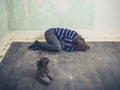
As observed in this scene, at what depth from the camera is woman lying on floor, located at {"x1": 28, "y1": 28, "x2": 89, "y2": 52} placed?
3.64 m

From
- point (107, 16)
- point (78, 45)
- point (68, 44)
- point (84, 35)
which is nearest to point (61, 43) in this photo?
point (68, 44)

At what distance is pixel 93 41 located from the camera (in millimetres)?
4145

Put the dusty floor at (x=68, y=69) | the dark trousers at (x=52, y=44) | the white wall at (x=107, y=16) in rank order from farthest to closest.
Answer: the white wall at (x=107, y=16) → the dark trousers at (x=52, y=44) → the dusty floor at (x=68, y=69)

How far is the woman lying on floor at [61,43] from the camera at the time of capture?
3639 millimetres

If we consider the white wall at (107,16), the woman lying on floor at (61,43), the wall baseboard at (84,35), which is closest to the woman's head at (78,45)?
the woman lying on floor at (61,43)

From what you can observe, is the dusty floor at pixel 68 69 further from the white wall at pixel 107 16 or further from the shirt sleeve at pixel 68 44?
the white wall at pixel 107 16

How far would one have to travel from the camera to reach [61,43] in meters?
3.74

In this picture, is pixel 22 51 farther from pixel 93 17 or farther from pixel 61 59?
pixel 93 17

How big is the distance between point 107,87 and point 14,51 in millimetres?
1569

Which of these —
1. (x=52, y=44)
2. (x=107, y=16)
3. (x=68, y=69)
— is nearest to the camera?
(x=68, y=69)

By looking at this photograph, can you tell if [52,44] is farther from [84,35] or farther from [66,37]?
[84,35]

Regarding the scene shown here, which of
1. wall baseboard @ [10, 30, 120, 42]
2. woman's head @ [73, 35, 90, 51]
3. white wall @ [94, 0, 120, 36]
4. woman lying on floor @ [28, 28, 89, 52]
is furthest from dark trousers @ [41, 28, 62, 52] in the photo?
white wall @ [94, 0, 120, 36]

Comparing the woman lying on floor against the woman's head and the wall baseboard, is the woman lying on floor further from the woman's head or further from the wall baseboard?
the wall baseboard

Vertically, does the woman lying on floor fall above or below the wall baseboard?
above
